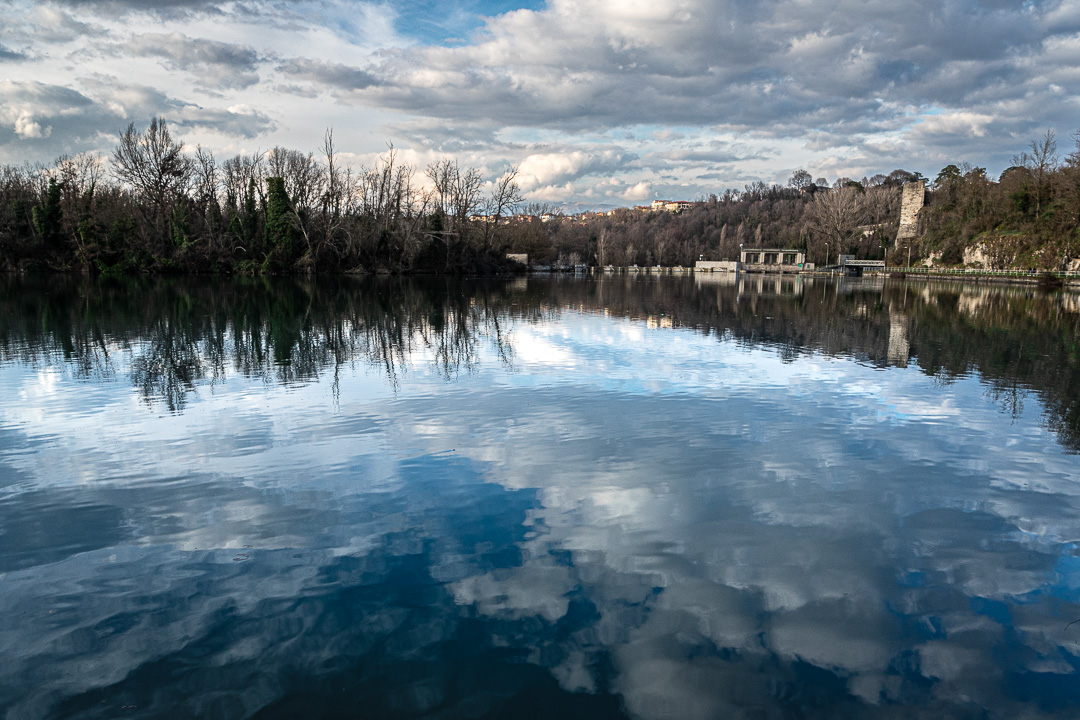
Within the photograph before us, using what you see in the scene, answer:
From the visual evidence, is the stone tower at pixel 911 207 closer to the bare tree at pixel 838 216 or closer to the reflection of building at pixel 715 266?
the bare tree at pixel 838 216

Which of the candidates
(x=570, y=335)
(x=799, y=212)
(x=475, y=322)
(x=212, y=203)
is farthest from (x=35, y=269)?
(x=799, y=212)

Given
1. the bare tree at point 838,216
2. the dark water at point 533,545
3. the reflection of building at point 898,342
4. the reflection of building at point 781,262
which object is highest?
the bare tree at point 838,216

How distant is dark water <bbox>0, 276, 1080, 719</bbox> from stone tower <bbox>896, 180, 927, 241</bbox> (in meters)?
90.0

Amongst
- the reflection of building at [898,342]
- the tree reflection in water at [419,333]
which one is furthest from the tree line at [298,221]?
the reflection of building at [898,342]

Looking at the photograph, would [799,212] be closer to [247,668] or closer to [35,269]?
[35,269]

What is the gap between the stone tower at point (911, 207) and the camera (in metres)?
89.3

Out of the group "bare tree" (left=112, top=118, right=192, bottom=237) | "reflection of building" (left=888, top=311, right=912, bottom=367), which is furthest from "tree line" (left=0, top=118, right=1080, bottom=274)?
"reflection of building" (left=888, top=311, right=912, bottom=367)

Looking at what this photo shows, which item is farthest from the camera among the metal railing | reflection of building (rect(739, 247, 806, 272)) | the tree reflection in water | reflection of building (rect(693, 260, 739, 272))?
reflection of building (rect(693, 260, 739, 272))

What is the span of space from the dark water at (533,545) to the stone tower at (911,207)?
89984 mm

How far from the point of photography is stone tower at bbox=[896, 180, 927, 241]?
3516 inches

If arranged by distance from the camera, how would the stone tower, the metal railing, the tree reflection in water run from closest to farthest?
the tree reflection in water
the metal railing
the stone tower

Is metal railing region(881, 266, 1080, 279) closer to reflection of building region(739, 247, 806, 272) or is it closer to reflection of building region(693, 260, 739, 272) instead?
reflection of building region(739, 247, 806, 272)

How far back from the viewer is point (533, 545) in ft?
16.7

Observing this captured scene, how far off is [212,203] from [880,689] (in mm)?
63624
